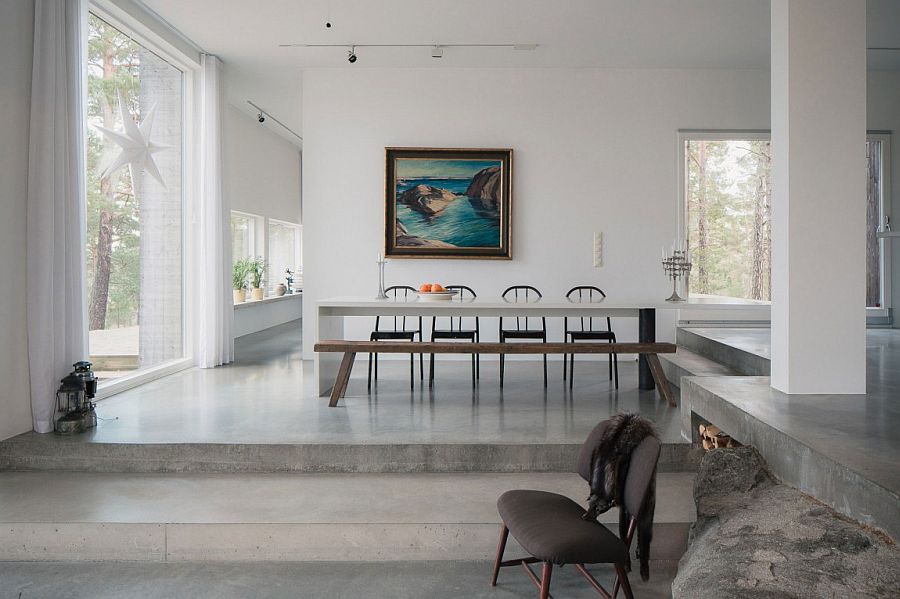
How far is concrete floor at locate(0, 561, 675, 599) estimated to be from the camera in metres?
2.60

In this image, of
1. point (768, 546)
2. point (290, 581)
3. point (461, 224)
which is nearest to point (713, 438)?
point (768, 546)

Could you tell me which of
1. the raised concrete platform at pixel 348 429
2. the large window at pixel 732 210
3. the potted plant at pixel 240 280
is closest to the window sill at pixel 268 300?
the potted plant at pixel 240 280

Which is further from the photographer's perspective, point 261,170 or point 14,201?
point 261,170

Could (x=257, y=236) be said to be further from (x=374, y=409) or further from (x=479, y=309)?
(x=374, y=409)

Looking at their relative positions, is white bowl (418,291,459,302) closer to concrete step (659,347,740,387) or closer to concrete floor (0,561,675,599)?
concrete step (659,347,740,387)

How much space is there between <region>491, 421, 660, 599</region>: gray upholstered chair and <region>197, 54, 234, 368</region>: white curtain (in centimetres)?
491

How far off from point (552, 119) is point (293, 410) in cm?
440

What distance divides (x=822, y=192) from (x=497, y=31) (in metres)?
3.48

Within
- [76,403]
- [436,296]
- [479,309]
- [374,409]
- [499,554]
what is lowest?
[499,554]

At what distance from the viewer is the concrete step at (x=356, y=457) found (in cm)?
365

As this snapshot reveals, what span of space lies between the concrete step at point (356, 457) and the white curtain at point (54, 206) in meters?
0.90

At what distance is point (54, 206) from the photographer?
4.14m

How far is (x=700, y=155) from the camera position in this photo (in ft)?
23.7

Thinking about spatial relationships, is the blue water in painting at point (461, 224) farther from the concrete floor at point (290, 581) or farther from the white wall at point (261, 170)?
the concrete floor at point (290, 581)
